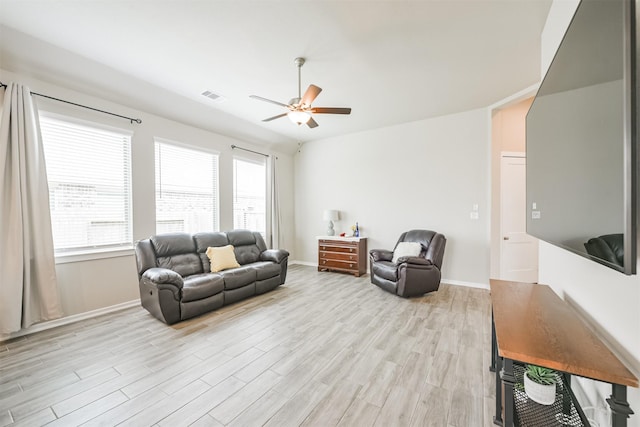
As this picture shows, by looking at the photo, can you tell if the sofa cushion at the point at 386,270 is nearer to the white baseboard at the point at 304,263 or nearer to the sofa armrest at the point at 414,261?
the sofa armrest at the point at 414,261

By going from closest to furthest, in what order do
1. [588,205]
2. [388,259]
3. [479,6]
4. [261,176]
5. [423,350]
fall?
[588,205], [479,6], [423,350], [388,259], [261,176]

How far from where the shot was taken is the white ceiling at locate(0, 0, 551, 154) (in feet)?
6.95

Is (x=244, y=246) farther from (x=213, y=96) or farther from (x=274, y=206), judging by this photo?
(x=213, y=96)

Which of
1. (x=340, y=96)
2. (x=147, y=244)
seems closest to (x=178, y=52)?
(x=340, y=96)

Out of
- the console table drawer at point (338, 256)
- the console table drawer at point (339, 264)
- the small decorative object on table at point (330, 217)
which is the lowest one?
the console table drawer at point (339, 264)

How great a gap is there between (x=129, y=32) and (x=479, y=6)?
3.21 metres

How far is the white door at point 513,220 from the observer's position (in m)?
4.18

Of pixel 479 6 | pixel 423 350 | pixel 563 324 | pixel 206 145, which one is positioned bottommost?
pixel 423 350

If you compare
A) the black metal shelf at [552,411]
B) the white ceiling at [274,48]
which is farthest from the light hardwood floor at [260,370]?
the white ceiling at [274,48]

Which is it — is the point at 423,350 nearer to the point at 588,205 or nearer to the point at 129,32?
the point at 588,205

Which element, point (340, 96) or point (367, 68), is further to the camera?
point (340, 96)

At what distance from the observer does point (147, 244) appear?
3.30m

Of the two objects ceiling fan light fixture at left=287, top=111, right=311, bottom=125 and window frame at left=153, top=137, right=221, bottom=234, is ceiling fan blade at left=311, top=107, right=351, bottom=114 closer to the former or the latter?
ceiling fan light fixture at left=287, top=111, right=311, bottom=125

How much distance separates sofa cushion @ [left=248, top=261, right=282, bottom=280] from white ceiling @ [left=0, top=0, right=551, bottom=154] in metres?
2.64
